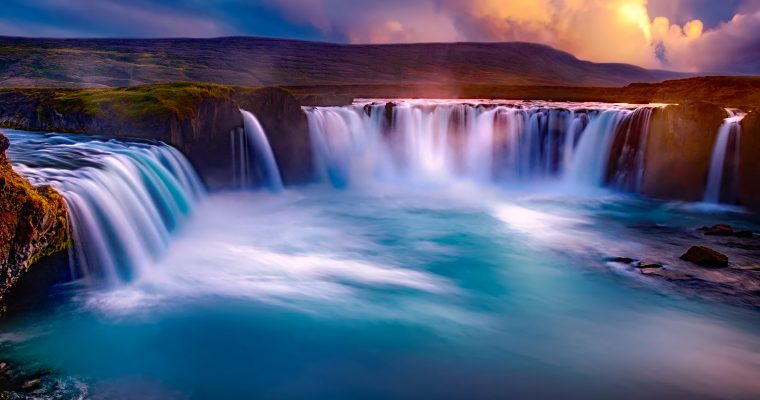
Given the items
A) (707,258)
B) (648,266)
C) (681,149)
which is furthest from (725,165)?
(648,266)

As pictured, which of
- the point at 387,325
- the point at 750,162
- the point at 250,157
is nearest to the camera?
the point at 387,325

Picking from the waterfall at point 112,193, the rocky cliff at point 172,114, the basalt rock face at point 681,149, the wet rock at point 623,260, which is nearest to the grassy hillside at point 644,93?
the basalt rock face at point 681,149

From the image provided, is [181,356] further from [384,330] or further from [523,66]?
[523,66]

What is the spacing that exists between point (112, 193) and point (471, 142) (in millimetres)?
15145

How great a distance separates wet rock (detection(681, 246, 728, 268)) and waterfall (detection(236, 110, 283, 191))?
445 inches

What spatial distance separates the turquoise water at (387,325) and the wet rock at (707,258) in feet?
1.91

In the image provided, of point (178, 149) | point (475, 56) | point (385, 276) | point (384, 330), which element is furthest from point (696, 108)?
point (475, 56)

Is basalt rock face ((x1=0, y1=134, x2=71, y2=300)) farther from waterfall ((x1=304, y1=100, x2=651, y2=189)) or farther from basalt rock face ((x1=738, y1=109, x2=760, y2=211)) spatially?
basalt rock face ((x1=738, y1=109, x2=760, y2=211))

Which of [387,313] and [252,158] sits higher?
[252,158]

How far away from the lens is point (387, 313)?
7.35 meters

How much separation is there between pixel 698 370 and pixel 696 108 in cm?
1268

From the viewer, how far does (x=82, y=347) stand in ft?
18.6

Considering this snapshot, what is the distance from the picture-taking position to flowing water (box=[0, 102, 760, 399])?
5.48 m

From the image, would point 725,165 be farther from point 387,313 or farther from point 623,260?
point 387,313
